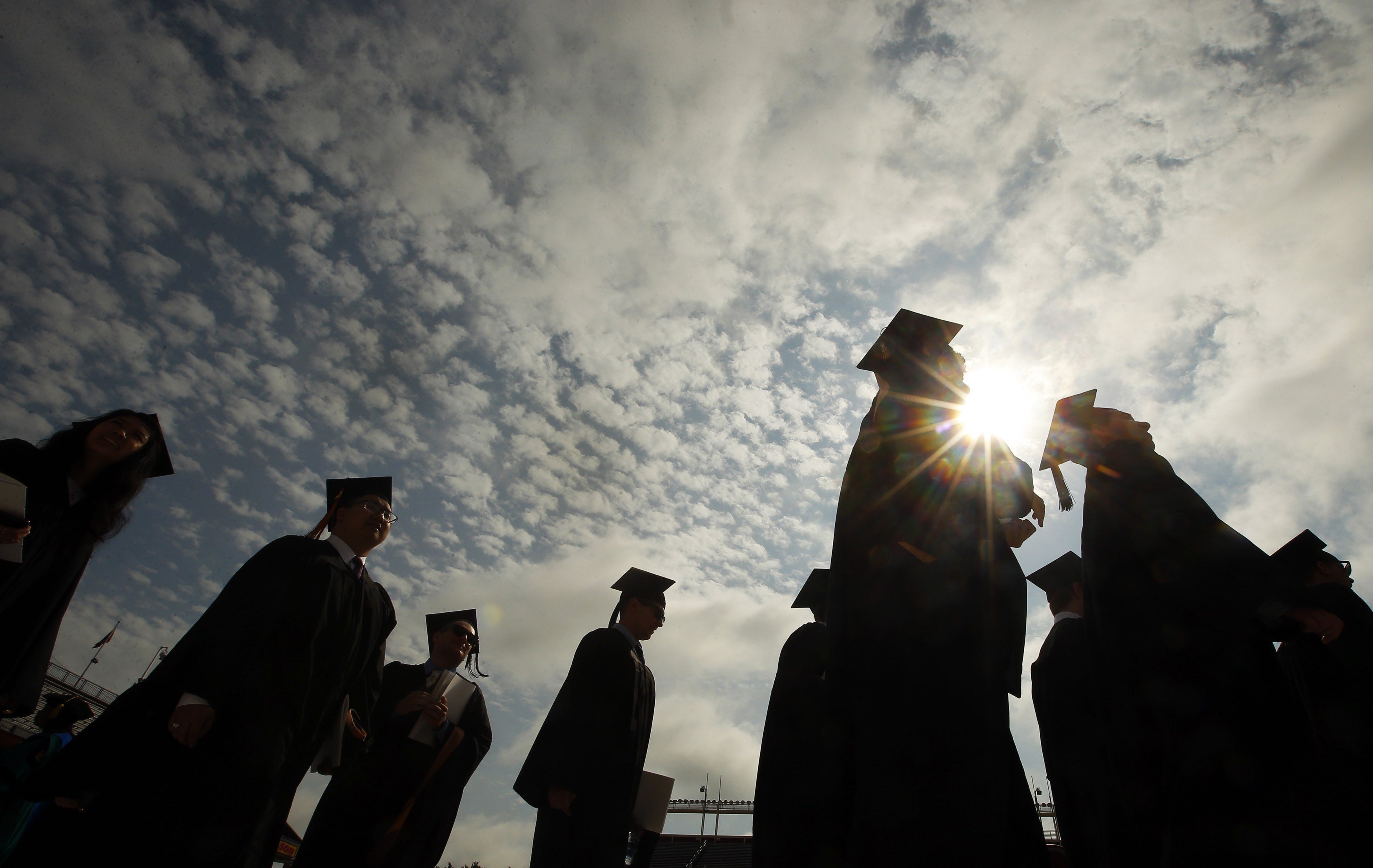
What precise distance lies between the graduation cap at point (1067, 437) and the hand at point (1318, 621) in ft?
3.83

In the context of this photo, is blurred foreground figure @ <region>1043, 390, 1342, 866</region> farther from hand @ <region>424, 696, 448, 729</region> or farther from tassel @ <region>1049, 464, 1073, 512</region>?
hand @ <region>424, 696, 448, 729</region>

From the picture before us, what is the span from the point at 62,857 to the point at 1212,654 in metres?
4.41

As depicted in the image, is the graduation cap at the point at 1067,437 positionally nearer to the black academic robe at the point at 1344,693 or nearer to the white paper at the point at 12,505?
the black academic robe at the point at 1344,693

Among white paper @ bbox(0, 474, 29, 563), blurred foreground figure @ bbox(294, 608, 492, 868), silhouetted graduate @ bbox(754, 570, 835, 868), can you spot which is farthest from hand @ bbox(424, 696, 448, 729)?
silhouetted graduate @ bbox(754, 570, 835, 868)

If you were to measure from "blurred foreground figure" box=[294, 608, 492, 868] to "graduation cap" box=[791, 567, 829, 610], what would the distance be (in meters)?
2.96

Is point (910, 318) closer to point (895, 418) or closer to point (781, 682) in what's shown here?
point (895, 418)

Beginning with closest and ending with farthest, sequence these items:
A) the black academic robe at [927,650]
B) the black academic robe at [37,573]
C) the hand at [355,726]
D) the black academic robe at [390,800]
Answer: the black academic robe at [927,650], the black academic robe at [37,573], the hand at [355,726], the black academic robe at [390,800]

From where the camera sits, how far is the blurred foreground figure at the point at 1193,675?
2240mm

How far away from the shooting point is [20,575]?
3.02m

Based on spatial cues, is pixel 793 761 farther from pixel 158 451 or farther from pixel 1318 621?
pixel 158 451

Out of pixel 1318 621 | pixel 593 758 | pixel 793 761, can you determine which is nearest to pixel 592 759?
pixel 593 758

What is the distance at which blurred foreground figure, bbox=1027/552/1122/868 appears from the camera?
3018mm

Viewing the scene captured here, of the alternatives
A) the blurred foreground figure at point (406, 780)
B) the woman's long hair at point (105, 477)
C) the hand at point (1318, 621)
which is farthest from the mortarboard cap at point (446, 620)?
the hand at point (1318, 621)

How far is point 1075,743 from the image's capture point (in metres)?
3.57
